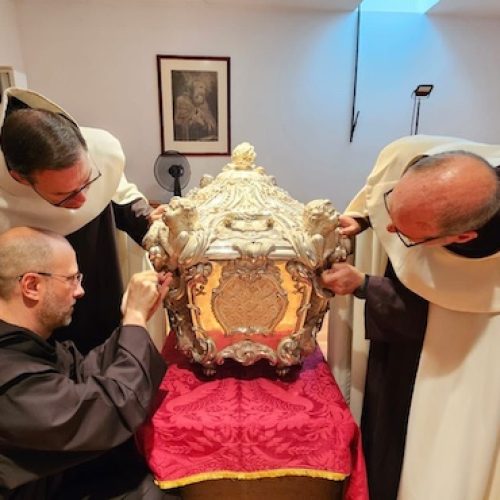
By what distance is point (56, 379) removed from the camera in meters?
0.90

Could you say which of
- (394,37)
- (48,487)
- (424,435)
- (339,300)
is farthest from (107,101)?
(424,435)

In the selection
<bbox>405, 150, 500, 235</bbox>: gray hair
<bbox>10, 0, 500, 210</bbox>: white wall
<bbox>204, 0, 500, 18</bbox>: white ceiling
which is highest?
<bbox>204, 0, 500, 18</bbox>: white ceiling

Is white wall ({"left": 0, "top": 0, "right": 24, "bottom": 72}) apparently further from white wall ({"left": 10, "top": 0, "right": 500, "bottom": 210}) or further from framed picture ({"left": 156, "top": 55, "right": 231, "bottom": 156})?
framed picture ({"left": 156, "top": 55, "right": 231, "bottom": 156})

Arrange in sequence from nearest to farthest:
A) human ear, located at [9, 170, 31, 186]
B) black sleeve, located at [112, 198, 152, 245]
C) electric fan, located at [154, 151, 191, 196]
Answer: human ear, located at [9, 170, 31, 186]
black sleeve, located at [112, 198, 152, 245]
electric fan, located at [154, 151, 191, 196]

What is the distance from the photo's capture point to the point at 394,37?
3.51 meters

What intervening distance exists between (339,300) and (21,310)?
0.93 meters

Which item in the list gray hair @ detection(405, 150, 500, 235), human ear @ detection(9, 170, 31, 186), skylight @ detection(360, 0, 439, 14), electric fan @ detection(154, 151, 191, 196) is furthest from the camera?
skylight @ detection(360, 0, 439, 14)

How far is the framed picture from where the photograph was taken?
11.2 feet

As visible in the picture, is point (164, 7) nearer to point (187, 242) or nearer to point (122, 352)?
point (187, 242)

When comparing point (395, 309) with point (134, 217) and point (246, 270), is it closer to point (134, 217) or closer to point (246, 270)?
point (246, 270)

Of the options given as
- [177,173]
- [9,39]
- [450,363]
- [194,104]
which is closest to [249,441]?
[450,363]

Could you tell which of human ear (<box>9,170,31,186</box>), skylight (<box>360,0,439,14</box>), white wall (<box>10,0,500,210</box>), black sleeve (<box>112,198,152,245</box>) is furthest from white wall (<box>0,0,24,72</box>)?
skylight (<box>360,0,439,14</box>)

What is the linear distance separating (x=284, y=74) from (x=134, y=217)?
8.09 feet

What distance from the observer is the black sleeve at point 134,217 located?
1.50 meters
